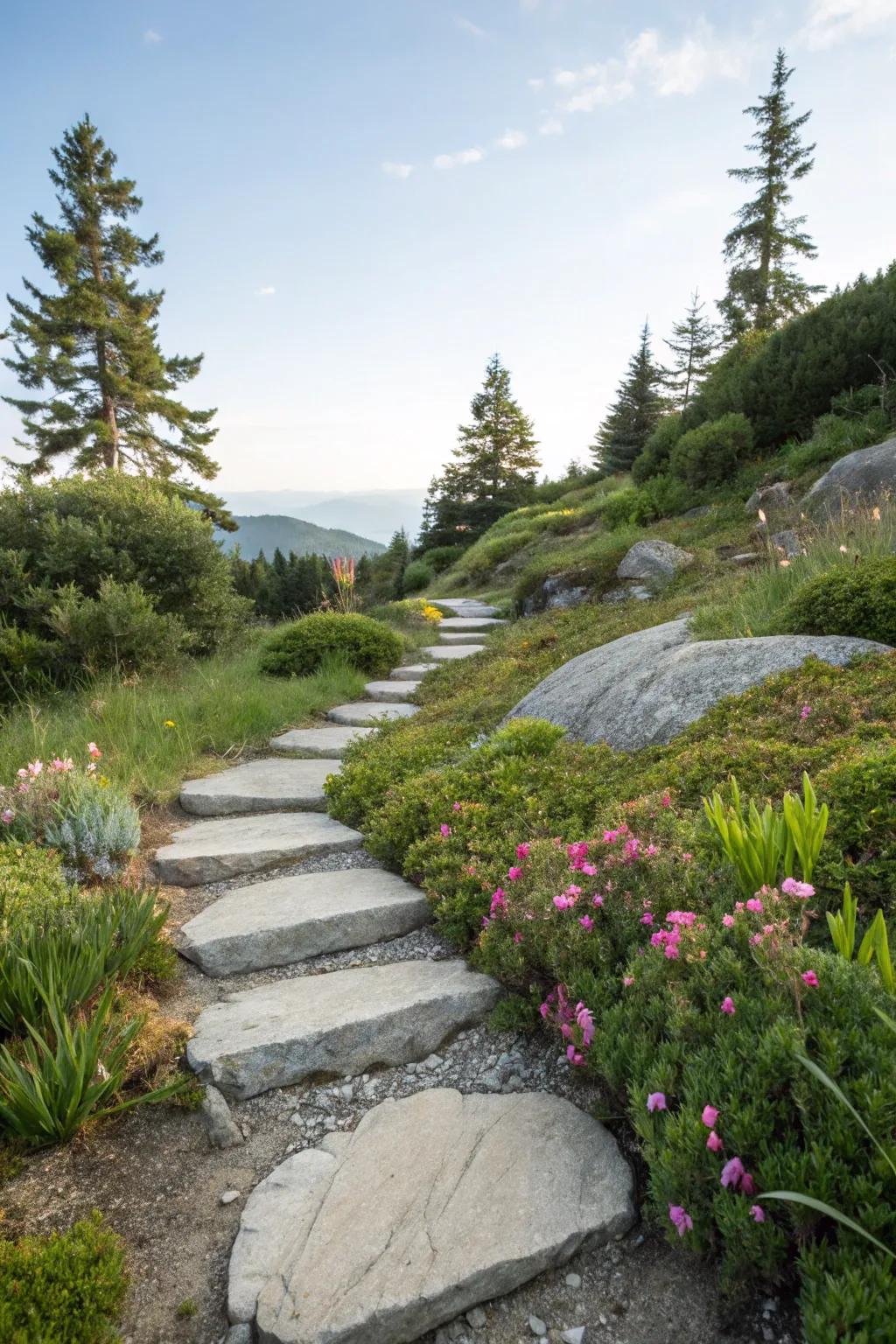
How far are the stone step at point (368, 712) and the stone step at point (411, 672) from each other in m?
0.93

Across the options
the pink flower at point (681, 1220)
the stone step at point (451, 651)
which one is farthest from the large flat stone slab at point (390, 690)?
the pink flower at point (681, 1220)

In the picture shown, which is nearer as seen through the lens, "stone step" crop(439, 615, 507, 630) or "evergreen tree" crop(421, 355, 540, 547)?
"stone step" crop(439, 615, 507, 630)

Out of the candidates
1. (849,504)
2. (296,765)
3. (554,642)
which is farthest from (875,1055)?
(849,504)

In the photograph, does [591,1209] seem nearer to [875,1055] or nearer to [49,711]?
[875,1055]

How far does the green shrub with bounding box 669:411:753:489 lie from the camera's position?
11172 mm

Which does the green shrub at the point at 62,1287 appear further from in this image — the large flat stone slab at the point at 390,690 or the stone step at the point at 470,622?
the stone step at the point at 470,622

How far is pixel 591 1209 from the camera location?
1536 mm

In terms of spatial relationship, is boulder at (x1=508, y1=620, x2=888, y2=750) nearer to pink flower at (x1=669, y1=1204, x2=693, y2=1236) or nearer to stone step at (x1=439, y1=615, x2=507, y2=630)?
pink flower at (x1=669, y1=1204, x2=693, y2=1236)

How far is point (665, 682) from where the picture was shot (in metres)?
4.01

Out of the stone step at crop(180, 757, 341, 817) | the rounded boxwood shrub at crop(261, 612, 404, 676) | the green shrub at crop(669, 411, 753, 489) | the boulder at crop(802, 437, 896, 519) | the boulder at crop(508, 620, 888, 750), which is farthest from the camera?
the green shrub at crop(669, 411, 753, 489)

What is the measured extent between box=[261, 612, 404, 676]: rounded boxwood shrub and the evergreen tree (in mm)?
22309

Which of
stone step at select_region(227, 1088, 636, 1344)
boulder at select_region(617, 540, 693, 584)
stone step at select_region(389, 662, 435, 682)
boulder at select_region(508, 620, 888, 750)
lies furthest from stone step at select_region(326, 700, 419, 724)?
stone step at select_region(227, 1088, 636, 1344)

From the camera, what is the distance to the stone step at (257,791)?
4117mm

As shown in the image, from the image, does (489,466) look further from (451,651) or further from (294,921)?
(294,921)
